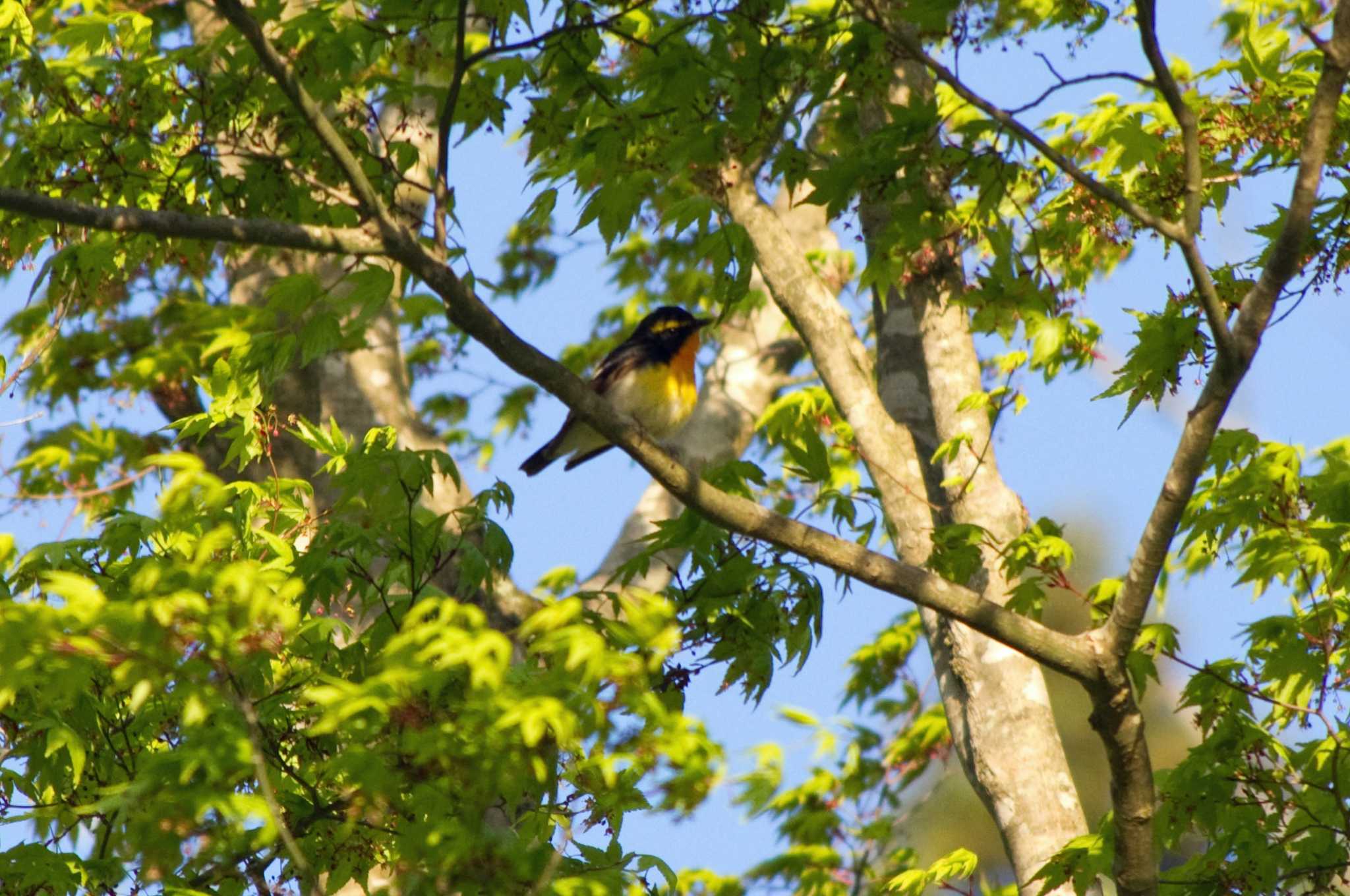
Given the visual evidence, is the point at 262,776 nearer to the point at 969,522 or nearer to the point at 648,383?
the point at 969,522

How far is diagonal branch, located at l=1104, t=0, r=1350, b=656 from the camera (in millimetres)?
3332

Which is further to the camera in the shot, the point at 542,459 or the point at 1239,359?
the point at 542,459

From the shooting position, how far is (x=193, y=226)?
11.2 feet

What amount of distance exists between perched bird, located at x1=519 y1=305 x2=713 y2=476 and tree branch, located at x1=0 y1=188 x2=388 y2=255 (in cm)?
A: 329

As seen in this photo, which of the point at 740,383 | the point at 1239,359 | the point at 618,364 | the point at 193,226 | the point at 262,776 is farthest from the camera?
the point at 740,383

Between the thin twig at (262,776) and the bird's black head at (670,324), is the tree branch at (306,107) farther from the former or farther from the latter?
the bird's black head at (670,324)

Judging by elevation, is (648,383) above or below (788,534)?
above

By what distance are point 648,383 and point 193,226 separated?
3.76 meters

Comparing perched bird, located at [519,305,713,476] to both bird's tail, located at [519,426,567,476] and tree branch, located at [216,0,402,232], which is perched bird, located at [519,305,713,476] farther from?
tree branch, located at [216,0,402,232]

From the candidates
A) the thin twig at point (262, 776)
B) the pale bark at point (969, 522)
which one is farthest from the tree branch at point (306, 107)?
the pale bark at point (969, 522)

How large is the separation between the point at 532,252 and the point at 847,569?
28.4 ft

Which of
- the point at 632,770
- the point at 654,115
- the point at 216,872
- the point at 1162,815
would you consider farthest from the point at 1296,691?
the point at 216,872

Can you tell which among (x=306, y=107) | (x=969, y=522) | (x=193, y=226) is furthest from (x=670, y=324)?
(x=193, y=226)

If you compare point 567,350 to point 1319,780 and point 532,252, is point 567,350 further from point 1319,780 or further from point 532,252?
point 1319,780
